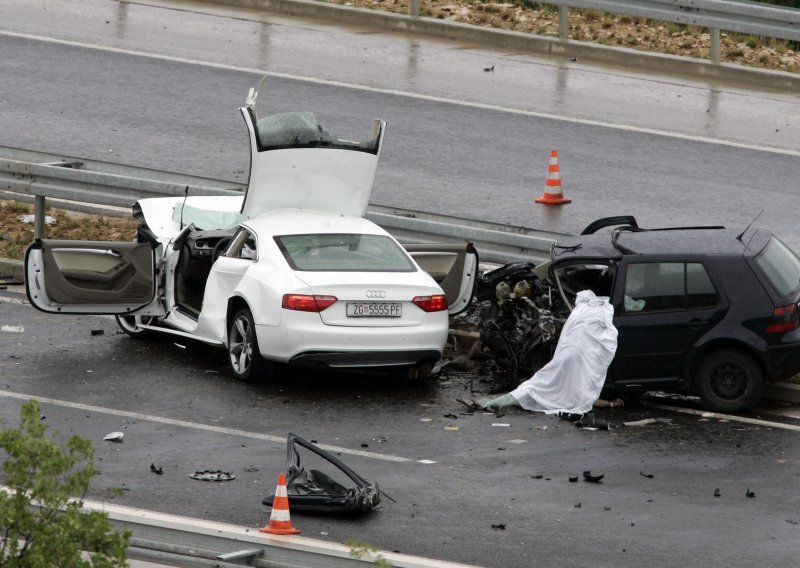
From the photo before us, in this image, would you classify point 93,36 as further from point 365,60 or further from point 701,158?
point 701,158

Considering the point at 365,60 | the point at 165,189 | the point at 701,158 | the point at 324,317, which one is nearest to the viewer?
the point at 324,317

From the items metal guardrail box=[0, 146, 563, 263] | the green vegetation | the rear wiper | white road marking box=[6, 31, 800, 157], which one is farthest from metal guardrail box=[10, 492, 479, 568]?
white road marking box=[6, 31, 800, 157]

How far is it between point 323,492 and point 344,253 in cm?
352

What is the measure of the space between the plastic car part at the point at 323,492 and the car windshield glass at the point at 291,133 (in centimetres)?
402

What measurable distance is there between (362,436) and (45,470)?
514cm

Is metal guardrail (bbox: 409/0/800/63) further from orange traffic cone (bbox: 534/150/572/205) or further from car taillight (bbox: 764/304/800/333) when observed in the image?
car taillight (bbox: 764/304/800/333)

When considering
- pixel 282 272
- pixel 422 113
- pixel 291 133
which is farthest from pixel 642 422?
pixel 422 113

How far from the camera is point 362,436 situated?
1216 cm

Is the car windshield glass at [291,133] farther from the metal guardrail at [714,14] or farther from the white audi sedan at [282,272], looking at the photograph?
the metal guardrail at [714,14]

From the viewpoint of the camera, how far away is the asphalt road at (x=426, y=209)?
10352 mm

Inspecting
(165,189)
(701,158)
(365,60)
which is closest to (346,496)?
(165,189)

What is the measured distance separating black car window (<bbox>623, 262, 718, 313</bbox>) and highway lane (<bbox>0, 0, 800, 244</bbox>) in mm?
3920

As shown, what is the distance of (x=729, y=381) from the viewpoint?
1279cm

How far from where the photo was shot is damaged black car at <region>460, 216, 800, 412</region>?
→ 12.6m
